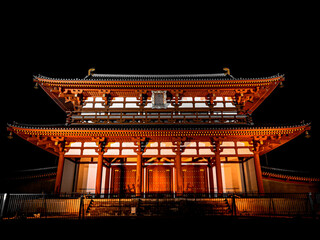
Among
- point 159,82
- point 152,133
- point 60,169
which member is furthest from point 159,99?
point 60,169

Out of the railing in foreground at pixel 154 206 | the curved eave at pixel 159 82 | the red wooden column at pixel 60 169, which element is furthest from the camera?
the curved eave at pixel 159 82

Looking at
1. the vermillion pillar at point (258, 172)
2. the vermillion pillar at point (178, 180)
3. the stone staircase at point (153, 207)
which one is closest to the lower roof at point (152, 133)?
the vermillion pillar at point (258, 172)

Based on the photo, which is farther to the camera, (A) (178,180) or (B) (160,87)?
(B) (160,87)

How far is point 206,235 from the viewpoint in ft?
27.3

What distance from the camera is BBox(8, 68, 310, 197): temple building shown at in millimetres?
13664

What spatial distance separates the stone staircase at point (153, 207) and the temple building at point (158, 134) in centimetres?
133

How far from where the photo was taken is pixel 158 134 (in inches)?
537

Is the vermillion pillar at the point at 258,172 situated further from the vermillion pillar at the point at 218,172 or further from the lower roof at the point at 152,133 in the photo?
the vermillion pillar at the point at 218,172

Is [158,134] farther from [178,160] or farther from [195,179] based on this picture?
[195,179]

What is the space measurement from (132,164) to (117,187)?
Result: 7.56 ft

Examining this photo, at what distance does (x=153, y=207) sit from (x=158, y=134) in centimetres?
464

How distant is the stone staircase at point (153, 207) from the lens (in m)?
11.3

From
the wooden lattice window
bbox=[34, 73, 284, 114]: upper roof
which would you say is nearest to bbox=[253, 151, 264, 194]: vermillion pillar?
bbox=[34, 73, 284, 114]: upper roof

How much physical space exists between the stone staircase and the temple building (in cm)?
133
